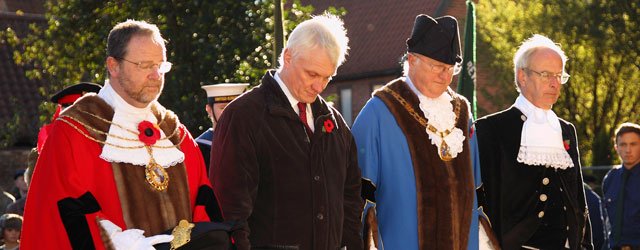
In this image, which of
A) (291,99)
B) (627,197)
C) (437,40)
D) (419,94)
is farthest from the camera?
(627,197)

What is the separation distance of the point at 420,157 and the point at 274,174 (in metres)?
1.35

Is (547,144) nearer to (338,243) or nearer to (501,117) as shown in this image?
(501,117)

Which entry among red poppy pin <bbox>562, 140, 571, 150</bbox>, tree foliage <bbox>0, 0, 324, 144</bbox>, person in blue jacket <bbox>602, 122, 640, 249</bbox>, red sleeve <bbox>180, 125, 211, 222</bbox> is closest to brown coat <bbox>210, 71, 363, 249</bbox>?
red sleeve <bbox>180, 125, 211, 222</bbox>

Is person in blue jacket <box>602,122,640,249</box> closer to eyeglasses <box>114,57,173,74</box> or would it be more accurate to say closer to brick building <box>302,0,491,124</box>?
eyeglasses <box>114,57,173,74</box>

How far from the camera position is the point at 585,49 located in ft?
86.2

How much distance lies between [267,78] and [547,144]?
8.02ft

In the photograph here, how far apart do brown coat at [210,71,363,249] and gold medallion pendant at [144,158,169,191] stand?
0.41m

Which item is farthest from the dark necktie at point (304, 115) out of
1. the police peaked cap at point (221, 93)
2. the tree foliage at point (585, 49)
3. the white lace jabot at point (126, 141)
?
the tree foliage at point (585, 49)

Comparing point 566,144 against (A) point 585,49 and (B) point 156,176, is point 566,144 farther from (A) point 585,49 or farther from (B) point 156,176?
(A) point 585,49

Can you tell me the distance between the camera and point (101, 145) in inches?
214

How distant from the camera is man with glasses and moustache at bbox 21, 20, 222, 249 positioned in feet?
17.2

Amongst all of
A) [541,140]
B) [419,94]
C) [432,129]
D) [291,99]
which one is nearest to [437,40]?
[419,94]

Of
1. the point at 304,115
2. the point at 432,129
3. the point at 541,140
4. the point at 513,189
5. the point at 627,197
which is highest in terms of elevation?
the point at 304,115

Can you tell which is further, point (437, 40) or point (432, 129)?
point (432, 129)
